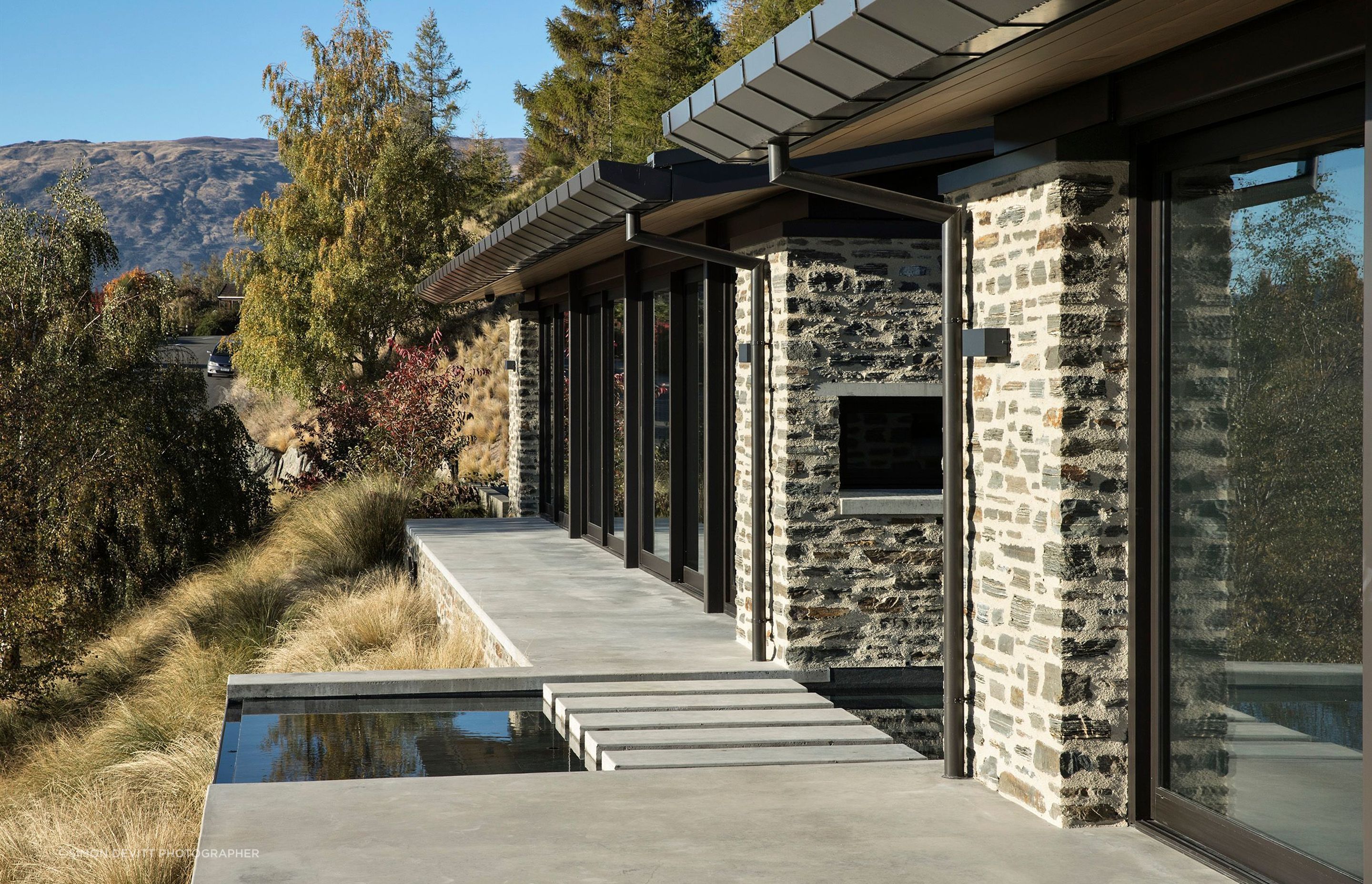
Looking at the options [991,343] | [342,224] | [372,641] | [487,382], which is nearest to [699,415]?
[372,641]

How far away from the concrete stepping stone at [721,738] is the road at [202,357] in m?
13.4

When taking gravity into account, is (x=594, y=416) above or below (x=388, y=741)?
above

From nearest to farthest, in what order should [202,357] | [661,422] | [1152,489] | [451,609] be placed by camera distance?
[1152,489] → [451,609] → [661,422] → [202,357]

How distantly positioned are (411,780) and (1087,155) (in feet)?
11.7

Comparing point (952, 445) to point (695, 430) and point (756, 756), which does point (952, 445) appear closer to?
point (756, 756)

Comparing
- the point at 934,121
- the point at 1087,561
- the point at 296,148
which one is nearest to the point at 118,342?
the point at 296,148

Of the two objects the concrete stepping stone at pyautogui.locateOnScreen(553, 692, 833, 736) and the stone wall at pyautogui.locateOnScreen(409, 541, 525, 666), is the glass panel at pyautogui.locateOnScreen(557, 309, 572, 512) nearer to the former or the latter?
the stone wall at pyautogui.locateOnScreen(409, 541, 525, 666)

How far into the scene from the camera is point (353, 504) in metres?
15.6

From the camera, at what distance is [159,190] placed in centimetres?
18350

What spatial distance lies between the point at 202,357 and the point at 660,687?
4264 cm

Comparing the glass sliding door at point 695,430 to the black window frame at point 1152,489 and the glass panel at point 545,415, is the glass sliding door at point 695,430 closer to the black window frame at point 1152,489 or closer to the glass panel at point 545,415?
the black window frame at point 1152,489

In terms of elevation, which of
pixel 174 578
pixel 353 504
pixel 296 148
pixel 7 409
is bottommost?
pixel 174 578

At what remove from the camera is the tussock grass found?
19.4ft

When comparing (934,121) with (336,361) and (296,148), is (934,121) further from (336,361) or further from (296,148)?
Answer: (296,148)
